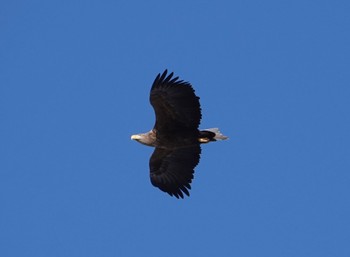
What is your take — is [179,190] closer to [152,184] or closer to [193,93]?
[152,184]

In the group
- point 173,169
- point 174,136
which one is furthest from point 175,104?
point 173,169

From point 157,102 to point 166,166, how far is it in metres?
1.85

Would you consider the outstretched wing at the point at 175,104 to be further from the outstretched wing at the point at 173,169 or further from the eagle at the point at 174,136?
the outstretched wing at the point at 173,169

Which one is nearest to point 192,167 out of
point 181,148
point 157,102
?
point 181,148

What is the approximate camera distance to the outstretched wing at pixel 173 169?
59.6ft

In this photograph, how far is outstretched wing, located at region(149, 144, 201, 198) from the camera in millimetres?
18156

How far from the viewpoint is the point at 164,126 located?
1762 centimetres

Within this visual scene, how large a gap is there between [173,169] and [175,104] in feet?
5.95

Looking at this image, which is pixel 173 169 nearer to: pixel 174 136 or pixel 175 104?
pixel 174 136

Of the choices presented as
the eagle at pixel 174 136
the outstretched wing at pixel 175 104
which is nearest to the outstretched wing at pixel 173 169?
the eagle at pixel 174 136

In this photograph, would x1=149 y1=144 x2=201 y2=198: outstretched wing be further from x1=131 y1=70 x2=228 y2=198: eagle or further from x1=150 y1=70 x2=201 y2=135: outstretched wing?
x1=150 y1=70 x2=201 y2=135: outstretched wing

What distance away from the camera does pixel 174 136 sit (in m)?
17.6

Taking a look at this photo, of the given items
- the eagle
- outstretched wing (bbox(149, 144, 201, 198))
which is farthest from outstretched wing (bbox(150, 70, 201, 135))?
outstretched wing (bbox(149, 144, 201, 198))

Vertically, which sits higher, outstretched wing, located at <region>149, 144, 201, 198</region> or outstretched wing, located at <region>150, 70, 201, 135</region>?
outstretched wing, located at <region>150, 70, 201, 135</region>
